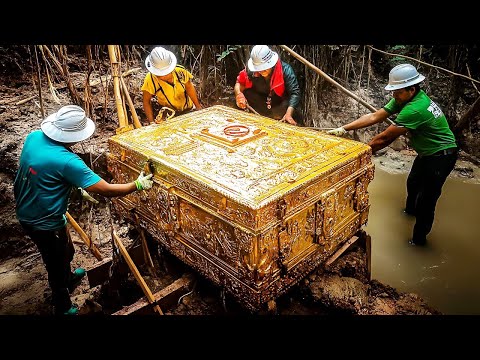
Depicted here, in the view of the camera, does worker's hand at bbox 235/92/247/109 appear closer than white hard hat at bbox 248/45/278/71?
No

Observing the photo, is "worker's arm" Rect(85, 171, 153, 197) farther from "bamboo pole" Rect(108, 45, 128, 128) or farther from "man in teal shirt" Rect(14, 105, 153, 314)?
"bamboo pole" Rect(108, 45, 128, 128)

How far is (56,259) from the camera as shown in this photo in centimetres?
252

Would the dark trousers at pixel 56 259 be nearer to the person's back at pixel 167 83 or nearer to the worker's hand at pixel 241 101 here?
the person's back at pixel 167 83

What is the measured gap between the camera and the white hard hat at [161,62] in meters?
3.40

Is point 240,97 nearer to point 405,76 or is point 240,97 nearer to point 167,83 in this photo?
point 167,83

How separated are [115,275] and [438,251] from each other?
9.24ft

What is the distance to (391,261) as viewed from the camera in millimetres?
3104

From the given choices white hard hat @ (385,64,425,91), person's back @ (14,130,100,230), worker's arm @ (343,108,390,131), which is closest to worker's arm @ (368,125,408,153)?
worker's arm @ (343,108,390,131)

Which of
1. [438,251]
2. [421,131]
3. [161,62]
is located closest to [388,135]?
[421,131]

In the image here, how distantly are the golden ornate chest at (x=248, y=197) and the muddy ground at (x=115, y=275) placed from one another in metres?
0.30

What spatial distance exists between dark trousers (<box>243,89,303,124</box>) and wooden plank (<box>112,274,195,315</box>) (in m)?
2.45

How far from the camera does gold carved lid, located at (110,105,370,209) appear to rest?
205cm

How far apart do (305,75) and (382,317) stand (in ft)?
12.2
